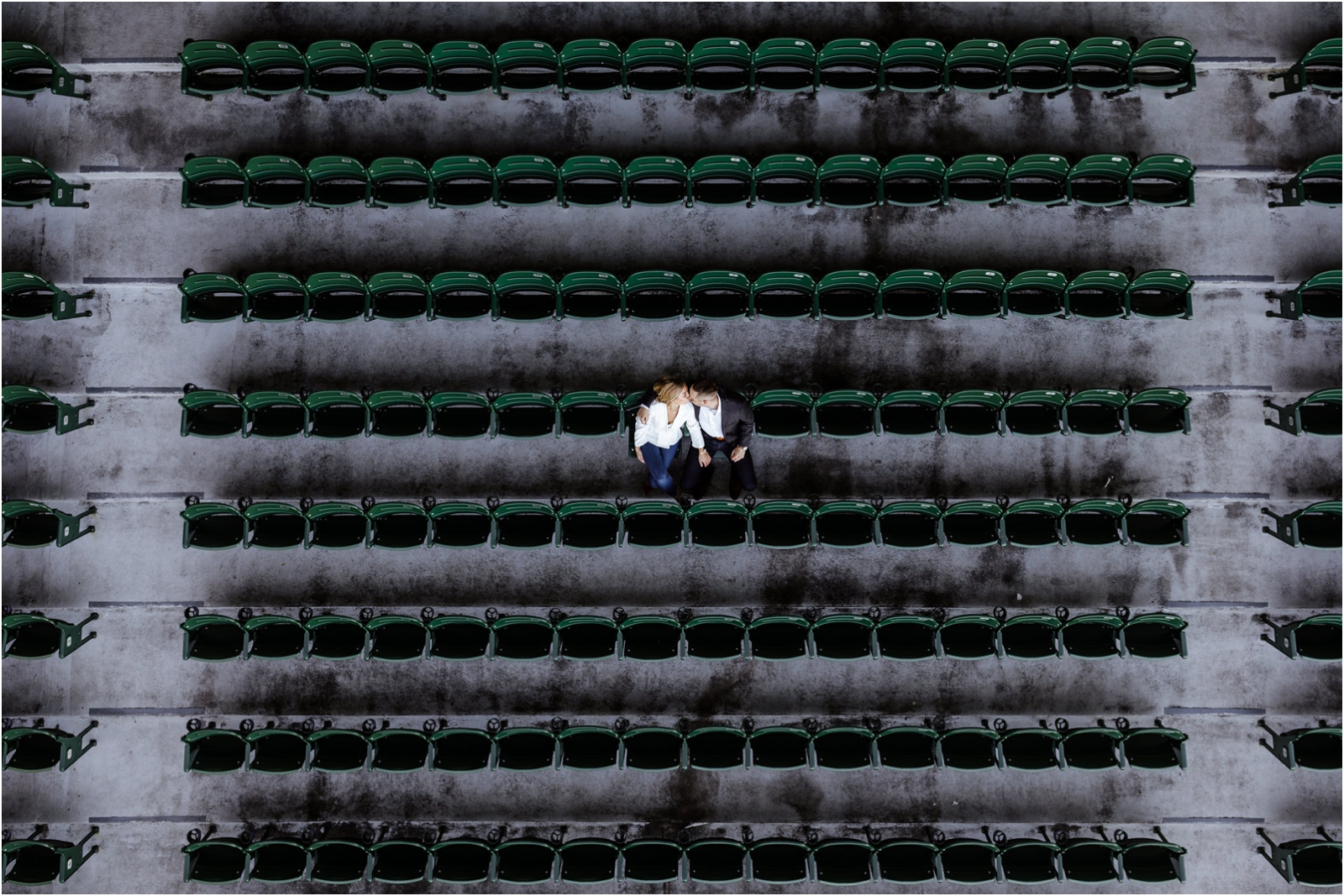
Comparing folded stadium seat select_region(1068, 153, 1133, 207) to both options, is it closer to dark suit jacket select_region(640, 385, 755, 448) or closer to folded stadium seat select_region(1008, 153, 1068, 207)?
folded stadium seat select_region(1008, 153, 1068, 207)

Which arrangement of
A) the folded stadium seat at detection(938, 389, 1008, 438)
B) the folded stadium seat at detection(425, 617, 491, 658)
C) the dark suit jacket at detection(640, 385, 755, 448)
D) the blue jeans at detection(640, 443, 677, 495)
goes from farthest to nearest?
1. the folded stadium seat at detection(425, 617, 491, 658)
2. the folded stadium seat at detection(938, 389, 1008, 438)
3. the blue jeans at detection(640, 443, 677, 495)
4. the dark suit jacket at detection(640, 385, 755, 448)

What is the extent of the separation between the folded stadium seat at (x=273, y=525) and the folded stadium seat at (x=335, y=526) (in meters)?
0.09

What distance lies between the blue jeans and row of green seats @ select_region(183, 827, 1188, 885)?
139 inches

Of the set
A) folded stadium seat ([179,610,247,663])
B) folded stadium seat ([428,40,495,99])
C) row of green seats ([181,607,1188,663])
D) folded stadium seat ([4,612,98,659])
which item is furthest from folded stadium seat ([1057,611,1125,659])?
folded stadium seat ([4,612,98,659])

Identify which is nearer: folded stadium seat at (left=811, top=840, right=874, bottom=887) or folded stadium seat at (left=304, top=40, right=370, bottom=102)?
folded stadium seat at (left=811, top=840, right=874, bottom=887)

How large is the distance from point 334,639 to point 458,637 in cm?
122

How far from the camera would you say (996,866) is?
740 cm

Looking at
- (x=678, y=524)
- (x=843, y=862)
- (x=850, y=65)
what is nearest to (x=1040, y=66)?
(x=850, y=65)

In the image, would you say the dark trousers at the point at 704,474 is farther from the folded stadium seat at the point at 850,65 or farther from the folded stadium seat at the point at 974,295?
the folded stadium seat at the point at 850,65

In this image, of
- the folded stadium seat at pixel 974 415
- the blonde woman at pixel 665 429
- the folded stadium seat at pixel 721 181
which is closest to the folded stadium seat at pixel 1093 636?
the folded stadium seat at pixel 974 415

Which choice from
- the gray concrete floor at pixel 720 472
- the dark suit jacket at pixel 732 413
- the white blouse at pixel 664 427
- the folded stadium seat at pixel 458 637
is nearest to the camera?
the white blouse at pixel 664 427

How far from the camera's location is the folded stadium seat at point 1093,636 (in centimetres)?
745

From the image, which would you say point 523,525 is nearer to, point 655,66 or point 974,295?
point 655,66

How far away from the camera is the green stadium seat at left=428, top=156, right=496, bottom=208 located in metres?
7.53
